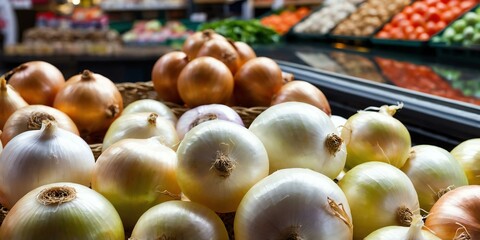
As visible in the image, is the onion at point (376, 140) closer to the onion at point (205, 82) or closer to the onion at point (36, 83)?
the onion at point (205, 82)

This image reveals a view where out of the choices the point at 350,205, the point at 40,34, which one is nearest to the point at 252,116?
the point at 350,205

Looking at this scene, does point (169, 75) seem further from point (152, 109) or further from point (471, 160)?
point (471, 160)

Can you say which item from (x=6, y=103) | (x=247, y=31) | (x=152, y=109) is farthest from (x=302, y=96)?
(x=247, y=31)

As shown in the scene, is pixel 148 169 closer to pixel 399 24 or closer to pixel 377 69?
pixel 377 69

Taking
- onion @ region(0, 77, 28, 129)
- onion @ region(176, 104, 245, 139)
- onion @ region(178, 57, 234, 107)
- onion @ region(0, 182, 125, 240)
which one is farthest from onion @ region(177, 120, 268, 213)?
onion @ region(0, 77, 28, 129)

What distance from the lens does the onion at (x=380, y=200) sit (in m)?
0.91

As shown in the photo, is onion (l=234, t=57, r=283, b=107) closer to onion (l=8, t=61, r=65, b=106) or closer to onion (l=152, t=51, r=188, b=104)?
onion (l=152, t=51, r=188, b=104)

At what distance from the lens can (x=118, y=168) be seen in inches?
38.6

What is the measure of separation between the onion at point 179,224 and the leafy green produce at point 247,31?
11.1ft

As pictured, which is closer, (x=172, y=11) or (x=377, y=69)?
(x=377, y=69)

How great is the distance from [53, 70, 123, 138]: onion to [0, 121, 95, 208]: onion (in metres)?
0.47

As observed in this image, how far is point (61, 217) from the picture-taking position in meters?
0.81

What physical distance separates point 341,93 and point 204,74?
698 millimetres

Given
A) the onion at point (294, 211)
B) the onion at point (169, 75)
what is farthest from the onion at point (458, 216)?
the onion at point (169, 75)
